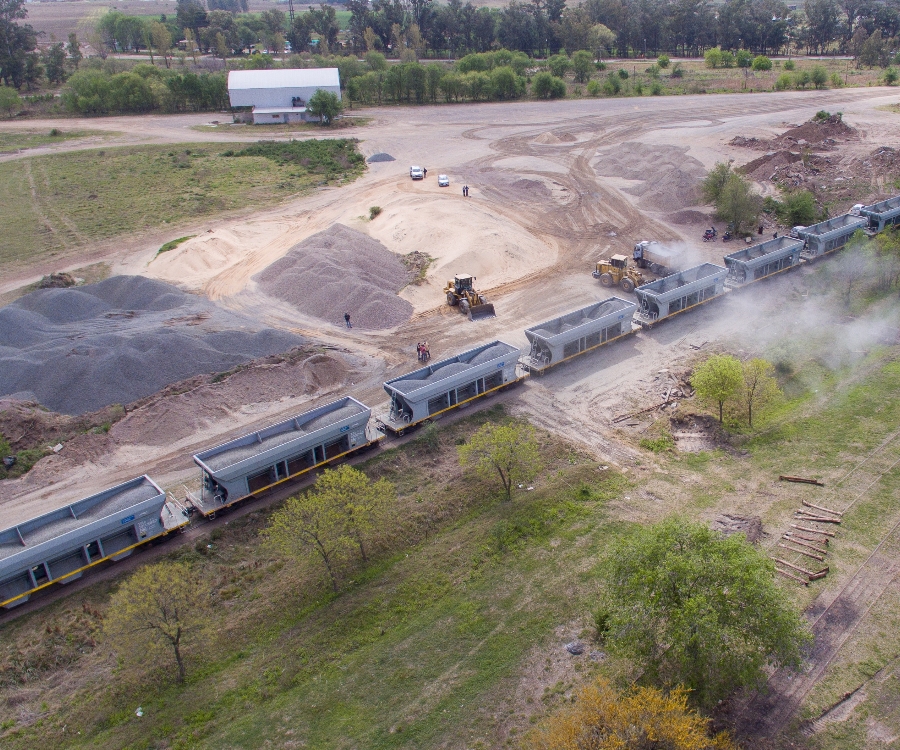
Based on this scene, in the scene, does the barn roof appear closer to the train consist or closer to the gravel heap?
the gravel heap

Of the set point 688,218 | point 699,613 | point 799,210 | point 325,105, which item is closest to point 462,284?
point 688,218

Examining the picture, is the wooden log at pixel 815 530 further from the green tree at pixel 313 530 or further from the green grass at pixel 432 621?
the green tree at pixel 313 530

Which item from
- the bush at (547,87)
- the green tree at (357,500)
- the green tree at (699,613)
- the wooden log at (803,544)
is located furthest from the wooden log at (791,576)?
the bush at (547,87)

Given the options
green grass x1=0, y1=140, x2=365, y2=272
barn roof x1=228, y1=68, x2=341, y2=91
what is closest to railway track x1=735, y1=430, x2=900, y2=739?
green grass x1=0, y1=140, x2=365, y2=272

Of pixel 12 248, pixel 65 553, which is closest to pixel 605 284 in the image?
pixel 65 553

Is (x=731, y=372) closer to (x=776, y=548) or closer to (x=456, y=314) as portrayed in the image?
(x=776, y=548)

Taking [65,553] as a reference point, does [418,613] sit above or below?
below
